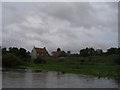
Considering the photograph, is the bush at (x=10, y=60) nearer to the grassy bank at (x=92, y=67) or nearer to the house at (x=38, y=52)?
the grassy bank at (x=92, y=67)

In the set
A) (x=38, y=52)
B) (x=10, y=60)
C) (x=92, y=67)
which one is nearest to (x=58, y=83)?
(x=92, y=67)

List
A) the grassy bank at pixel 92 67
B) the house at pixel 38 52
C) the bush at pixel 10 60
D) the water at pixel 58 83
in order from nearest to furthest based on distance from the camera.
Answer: the water at pixel 58 83, the grassy bank at pixel 92 67, the bush at pixel 10 60, the house at pixel 38 52

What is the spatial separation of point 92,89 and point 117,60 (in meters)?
34.5

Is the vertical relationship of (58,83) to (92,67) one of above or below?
below

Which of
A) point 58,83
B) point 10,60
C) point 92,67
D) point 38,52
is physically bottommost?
point 58,83

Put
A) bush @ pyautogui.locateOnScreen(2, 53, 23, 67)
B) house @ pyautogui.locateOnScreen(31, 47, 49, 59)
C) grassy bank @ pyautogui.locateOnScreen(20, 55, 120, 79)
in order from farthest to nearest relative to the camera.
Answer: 1. house @ pyautogui.locateOnScreen(31, 47, 49, 59)
2. bush @ pyautogui.locateOnScreen(2, 53, 23, 67)
3. grassy bank @ pyautogui.locateOnScreen(20, 55, 120, 79)

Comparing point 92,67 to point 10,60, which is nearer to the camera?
point 92,67

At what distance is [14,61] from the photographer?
72000mm

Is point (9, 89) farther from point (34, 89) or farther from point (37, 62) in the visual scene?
point (37, 62)

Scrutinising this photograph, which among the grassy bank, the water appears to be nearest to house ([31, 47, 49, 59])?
the grassy bank

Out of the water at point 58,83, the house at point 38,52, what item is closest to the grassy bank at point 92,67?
the water at point 58,83

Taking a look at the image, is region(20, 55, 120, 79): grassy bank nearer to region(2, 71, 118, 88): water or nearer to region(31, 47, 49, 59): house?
Answer: region(2, 71, 118, 88): water

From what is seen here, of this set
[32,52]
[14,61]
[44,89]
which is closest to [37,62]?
[14,61]

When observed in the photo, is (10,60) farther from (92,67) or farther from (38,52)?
(38,52)
